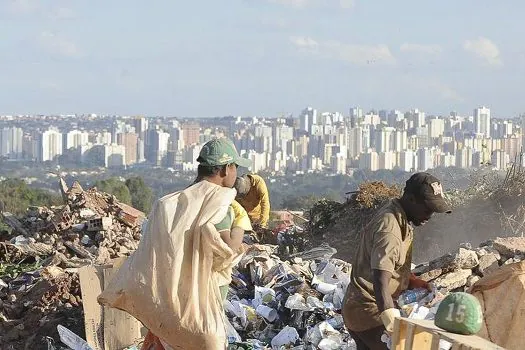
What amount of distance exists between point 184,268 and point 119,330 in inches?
117

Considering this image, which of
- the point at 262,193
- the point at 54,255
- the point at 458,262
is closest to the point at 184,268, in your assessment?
the point at 458,262

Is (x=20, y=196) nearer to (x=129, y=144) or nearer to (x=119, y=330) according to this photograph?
(x=119, y=330)

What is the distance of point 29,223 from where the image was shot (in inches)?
513

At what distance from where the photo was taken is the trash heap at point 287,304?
750 cm

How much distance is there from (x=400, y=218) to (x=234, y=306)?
362cm

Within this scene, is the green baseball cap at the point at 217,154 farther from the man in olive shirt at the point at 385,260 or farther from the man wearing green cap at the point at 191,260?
the man in olive shirt at the point at 385,260

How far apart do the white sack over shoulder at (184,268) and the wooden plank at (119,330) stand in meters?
2.71

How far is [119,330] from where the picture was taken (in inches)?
291

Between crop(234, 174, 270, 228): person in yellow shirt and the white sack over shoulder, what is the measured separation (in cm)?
590

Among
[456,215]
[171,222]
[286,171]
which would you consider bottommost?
[286,171]

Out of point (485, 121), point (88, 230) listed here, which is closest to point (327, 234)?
point (88, 230)

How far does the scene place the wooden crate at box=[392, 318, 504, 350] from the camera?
331cm

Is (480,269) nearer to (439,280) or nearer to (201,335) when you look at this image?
(439,280)

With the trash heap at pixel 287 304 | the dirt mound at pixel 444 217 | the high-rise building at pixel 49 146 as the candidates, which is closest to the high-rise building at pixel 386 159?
the high-rise building at pixel 49 146
